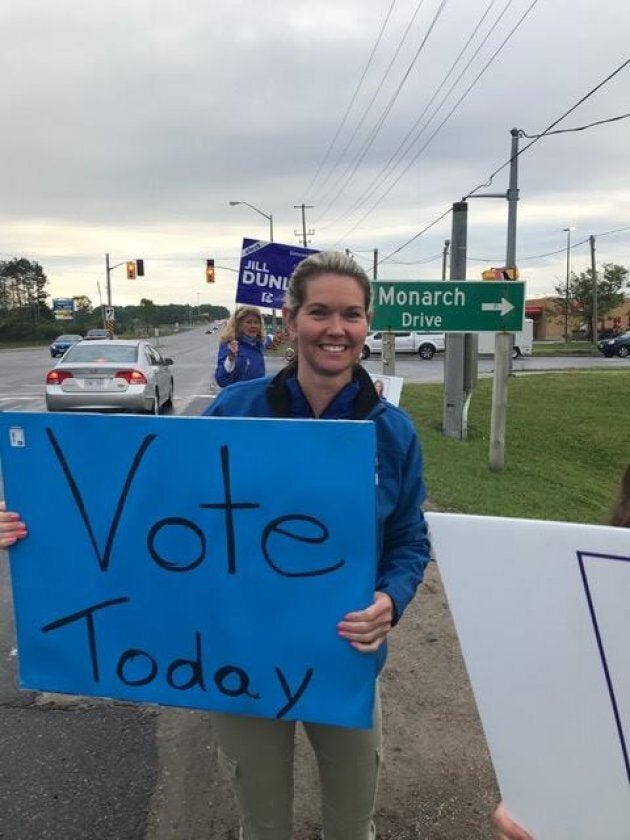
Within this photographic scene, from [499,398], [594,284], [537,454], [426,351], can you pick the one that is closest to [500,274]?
[537,454]

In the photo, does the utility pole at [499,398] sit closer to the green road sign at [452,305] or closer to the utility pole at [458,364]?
the green road sign at [452,305]

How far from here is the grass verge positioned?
6.73 meters

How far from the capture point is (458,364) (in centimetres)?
1031

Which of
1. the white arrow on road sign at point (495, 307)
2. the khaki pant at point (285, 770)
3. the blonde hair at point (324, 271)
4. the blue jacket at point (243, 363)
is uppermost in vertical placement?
the blonde hair at point (324, 271)

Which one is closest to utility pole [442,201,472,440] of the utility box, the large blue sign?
the utility box

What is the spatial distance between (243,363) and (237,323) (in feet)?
1.48

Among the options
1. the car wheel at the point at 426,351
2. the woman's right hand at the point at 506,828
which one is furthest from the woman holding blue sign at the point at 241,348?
the car wheel at the point at 426,351

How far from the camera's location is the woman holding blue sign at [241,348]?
25.4 ft

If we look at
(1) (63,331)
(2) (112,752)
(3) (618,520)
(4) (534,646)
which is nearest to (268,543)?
(4) (534,646)

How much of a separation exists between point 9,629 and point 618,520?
3.56 m

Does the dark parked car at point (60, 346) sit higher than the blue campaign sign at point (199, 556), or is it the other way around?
the blue campaign sign at point (199, 556)

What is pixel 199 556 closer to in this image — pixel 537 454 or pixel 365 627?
pixel 365 627

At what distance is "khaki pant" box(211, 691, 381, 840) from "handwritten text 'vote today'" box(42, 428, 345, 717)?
14cm

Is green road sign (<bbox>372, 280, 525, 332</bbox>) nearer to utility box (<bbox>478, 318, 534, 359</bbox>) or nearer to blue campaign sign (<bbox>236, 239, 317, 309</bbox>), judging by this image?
blue campaign sign (<bbox>236, 239, 317, 309</bbox>)
